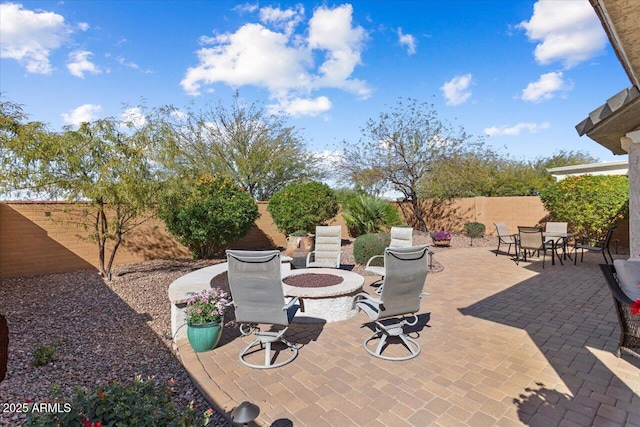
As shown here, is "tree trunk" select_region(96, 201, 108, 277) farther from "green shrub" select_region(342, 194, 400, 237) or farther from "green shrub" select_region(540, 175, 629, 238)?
"green shrub" select_region(540, 175, 629, 238)

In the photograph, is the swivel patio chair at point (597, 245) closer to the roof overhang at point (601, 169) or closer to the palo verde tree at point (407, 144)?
the roof overhang at point (601, 169)

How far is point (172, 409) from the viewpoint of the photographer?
1811 mm

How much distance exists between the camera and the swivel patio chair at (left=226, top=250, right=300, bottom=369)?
338 cm

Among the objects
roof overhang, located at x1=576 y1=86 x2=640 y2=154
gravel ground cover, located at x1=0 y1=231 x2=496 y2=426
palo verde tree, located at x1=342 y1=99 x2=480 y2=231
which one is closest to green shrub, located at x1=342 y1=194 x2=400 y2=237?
palo verde tree, located at x1=342 y1=99 x2=480 y2=231

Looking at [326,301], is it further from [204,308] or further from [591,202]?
[591,202]

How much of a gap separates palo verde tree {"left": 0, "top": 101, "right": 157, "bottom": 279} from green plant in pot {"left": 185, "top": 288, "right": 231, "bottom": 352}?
3.07 m

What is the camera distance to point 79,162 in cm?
557

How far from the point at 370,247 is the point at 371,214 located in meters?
3.89

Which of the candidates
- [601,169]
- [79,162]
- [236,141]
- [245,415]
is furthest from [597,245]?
[236,141]

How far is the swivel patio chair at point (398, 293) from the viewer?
3494mm

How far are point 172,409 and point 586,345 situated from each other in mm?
4343

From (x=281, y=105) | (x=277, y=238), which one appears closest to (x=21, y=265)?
(x=277, y=238)

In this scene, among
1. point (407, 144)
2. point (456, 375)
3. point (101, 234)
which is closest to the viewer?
point (456, 375)

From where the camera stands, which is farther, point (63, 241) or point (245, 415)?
point (63, 241)
